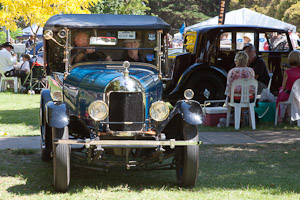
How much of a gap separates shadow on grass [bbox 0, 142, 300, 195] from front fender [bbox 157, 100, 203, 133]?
736 mm

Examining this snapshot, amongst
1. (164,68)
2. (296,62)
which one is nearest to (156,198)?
(164,68)

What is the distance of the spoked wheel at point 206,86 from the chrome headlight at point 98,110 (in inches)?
250

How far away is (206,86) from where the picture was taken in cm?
1162

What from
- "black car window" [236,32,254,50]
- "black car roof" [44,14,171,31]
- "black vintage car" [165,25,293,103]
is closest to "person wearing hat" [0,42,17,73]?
"black vintage car" [165,25,293,103]

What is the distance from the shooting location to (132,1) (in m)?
28.5

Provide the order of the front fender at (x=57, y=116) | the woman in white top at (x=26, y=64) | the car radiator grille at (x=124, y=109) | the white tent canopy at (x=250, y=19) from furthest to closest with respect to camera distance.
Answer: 1. the white tent canopy at (x=250, y=19)
2. the woman in white top at (x=26, y=64)
3. the car radiator grille at (x=124, y=109)
4. the front fender at (x=57, y=116)

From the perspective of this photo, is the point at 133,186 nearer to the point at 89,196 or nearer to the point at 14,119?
the point at 89,196

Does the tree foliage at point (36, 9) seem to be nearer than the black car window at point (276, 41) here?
No

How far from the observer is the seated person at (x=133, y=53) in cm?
667

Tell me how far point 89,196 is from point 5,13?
1616 cm

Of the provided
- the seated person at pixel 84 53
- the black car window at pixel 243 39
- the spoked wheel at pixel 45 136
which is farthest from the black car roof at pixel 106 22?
the black car window at pixel 243 39

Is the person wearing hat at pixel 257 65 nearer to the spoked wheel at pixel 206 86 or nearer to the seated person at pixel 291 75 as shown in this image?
the spoked wheel at pixel 206 86

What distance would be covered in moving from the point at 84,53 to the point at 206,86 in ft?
17.9

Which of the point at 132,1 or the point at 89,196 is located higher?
the point at 132,1
